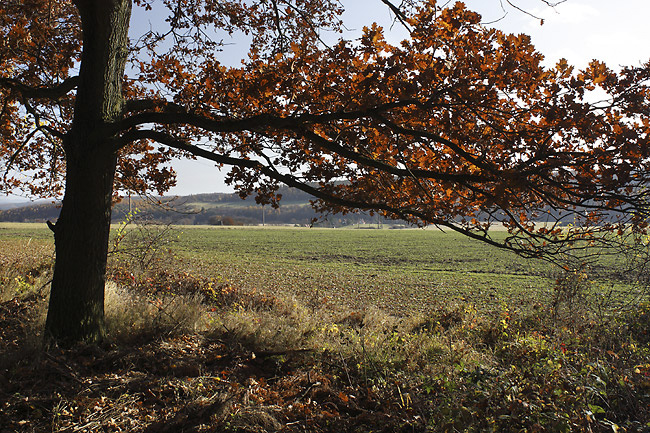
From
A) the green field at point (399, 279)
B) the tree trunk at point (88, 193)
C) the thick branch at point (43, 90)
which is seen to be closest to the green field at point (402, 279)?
the green field at point (399, 279)

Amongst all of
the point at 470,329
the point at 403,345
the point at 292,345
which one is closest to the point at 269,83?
the point at 292,345

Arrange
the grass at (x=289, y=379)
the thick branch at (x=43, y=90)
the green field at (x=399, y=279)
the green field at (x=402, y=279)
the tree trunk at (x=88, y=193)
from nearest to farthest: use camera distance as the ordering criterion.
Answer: the grass at (x=289, y=379) → the tree trunk at (x=88, y=193) → the thick branch at (x=43, y=90) → the green field at (x=399, y=279) → the green field at (x=402, y=279)

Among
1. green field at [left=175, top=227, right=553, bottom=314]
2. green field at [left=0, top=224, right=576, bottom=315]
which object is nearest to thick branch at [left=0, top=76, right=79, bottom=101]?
green field at [left=0, top=224, right=576, bottom=315]

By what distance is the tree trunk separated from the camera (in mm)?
4699

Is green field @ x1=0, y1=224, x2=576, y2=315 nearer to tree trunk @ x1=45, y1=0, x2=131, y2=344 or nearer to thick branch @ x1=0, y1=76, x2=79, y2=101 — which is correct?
thick branch @ x1=0, y1=76, x2=79, y2=101

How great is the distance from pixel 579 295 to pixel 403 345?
6.00m

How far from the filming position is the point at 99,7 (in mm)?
4867

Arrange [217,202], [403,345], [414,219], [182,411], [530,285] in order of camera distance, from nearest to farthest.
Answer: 1. [182,411]
2. [414,219]
3. [403,345]
4. [530,285]
5. [217,202]

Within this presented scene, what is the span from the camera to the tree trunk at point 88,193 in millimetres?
4699

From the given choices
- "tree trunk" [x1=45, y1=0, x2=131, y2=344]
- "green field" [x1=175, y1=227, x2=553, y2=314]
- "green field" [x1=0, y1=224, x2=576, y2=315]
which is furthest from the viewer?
"green field" [x1=175, y1=227, x2=553, y2=314]

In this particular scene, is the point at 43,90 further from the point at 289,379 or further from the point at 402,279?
the point at 402,279

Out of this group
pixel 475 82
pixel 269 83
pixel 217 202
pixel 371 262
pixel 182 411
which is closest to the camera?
pixel 182 411

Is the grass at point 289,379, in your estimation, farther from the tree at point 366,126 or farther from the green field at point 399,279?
the green field at point 399,279

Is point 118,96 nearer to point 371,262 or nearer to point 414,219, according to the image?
point 414,219
